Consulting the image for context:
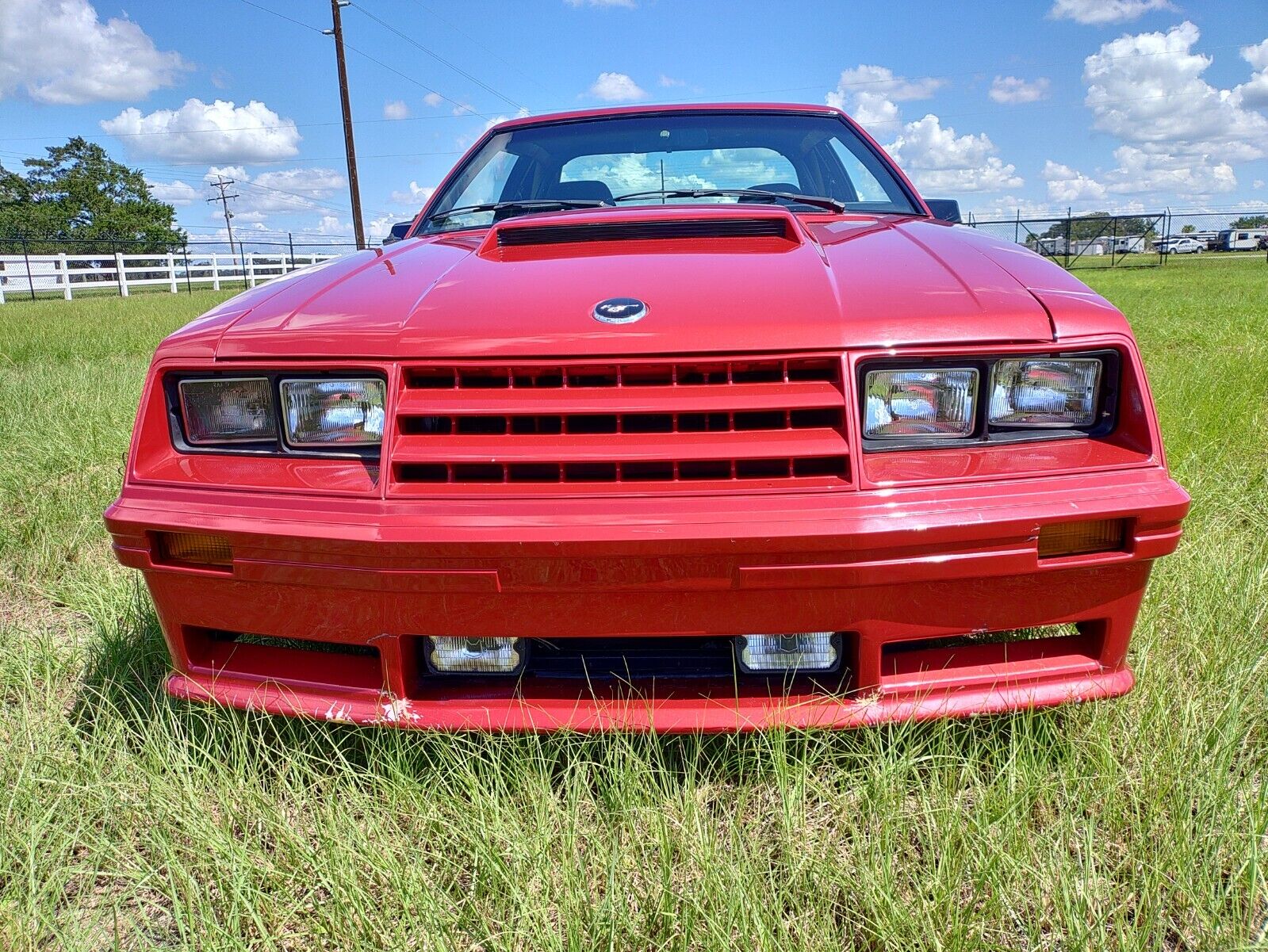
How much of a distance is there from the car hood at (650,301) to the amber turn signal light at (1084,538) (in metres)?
0.33

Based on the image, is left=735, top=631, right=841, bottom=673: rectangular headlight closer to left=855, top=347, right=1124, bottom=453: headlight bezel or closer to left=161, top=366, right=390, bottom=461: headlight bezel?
left=855, top=347, right=1124, bottom=453: headlight bezel

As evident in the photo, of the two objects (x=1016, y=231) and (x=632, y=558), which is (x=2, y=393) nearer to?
(x=632, y=558)

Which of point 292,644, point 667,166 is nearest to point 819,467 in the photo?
point 292,644

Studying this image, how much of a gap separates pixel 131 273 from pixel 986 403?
2790 cm

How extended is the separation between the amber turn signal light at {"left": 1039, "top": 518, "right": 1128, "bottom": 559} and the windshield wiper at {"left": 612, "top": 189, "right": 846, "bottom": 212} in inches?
56.0

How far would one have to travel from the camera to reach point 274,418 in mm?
1619

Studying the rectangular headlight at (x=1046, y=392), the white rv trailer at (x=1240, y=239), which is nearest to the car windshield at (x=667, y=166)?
the rectangular headlight at (x=1046, y=392)

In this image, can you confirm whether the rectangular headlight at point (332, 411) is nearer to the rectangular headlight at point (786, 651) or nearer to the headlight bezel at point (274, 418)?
the headlight bezel at point (274, 418)

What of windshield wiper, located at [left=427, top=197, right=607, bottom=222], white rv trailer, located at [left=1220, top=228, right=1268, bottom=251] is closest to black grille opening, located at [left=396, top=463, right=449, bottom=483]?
windshield wiper, located at [left=427, top=197, right=607, bottom=222]

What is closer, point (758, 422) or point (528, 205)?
point (758, 422)

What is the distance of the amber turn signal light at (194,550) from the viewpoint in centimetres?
153

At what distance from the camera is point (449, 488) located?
1.46 metres

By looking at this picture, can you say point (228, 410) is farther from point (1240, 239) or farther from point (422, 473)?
point (1240, 239)

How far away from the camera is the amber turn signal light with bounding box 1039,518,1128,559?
1.44 m
